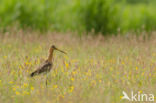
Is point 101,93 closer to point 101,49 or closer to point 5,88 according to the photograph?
point 5,88

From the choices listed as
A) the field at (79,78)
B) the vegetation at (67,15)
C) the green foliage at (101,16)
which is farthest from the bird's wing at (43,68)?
the green foliage at (101,16)

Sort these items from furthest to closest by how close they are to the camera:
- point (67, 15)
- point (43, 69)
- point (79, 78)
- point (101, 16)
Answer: point (67, 15), point (101, 16), point (79, 78), point (43, 69)

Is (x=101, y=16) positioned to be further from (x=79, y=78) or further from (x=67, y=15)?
(x=79, y=78)

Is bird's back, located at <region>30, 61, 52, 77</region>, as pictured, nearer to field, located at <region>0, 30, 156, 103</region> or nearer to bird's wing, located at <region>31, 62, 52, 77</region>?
bird's wing, located at <region>31, 62, 52, 77</region>

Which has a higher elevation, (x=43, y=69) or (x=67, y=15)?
(x=43, y=69)

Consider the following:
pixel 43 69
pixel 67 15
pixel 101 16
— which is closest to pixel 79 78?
pixel 43 69

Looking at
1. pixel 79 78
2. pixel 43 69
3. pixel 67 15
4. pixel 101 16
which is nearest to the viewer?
pixel 43 69

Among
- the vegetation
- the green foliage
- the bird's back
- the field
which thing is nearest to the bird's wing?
the bird's back

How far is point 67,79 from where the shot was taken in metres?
6.91

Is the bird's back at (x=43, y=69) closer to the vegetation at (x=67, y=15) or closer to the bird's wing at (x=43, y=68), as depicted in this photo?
the bird's wing at (x=43, y=68)

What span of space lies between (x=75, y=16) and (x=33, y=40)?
276 centimetres

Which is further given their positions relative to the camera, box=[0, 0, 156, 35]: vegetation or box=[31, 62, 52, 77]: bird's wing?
box=[0, 0, 156, 35]: vegetation

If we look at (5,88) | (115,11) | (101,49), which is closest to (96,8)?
(115,11)

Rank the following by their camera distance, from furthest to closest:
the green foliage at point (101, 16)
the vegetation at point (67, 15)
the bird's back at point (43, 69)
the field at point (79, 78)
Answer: the green foliage at point (101, 16)
the vegetation at point (67, 15)
the bird's back at point (43, 69)
the field at point (79, 78)
